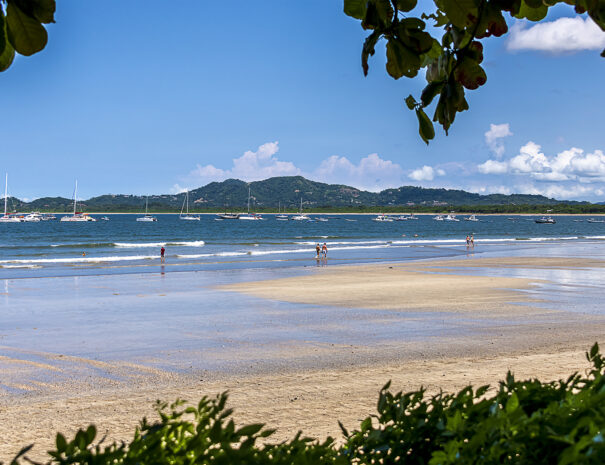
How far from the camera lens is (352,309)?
1761 cm

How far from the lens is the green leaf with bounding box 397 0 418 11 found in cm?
223

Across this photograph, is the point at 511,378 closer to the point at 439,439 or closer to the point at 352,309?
the point at 439,439

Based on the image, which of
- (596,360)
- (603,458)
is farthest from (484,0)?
Result: (596,360)

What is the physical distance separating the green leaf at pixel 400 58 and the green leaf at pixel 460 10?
0.29 m

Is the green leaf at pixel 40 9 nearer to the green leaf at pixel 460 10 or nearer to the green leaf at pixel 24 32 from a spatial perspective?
the green leaf at pixel 24 32

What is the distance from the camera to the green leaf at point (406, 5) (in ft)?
7.33

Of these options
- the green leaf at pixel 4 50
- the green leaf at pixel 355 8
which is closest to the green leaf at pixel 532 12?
the green leaf at pixel 355 8

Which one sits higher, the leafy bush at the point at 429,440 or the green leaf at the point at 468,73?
the green leaf at the point at 468,73

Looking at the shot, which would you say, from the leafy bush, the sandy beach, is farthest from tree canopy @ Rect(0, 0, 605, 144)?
the sandy beach

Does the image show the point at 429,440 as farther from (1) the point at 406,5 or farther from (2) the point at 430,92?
(1) the point at 406,5

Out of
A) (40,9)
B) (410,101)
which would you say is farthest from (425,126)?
(40,9)

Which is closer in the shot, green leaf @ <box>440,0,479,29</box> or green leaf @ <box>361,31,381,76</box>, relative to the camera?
green leaf @ <box>440,0,479,29</box>

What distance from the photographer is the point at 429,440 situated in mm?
2645

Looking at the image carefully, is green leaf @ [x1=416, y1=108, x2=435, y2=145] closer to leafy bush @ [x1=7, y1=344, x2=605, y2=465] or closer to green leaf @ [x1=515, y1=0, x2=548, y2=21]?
green leaf @ [x1=515, y1=0, x2=548, y2=21]
